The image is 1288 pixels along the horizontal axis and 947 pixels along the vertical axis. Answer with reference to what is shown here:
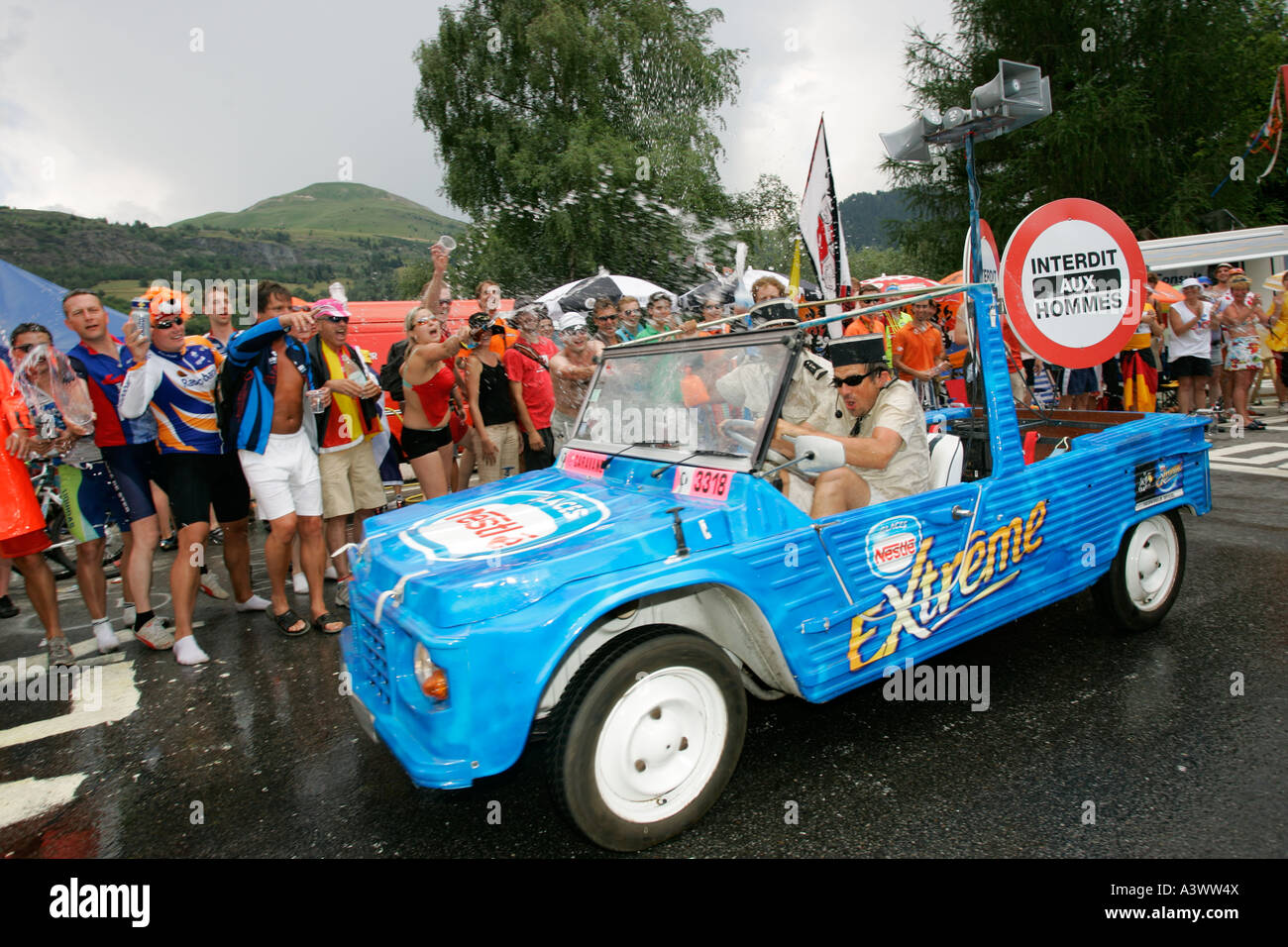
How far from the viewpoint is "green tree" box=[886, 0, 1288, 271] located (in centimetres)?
2367

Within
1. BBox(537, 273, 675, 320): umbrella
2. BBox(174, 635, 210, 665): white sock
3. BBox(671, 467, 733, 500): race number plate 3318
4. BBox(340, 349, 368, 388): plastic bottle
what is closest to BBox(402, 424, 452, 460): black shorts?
BBox(340, 349, 368, 388): plastic bottle

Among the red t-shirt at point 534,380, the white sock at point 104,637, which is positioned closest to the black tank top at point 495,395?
the red t-shirt at point 534,380

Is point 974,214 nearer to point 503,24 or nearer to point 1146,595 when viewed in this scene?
point 1146,595

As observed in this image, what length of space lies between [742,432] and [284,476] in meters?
3.12

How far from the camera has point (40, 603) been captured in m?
4.54

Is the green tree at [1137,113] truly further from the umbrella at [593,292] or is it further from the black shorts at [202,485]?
the black shorts at [202,485]

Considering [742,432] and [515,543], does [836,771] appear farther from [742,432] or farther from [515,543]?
[515,543]

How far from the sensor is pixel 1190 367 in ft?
32.1

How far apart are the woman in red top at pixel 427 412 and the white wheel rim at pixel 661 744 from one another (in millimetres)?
3286

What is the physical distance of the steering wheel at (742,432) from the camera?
2.94 metres

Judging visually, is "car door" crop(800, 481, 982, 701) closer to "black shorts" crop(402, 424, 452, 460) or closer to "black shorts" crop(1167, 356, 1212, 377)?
"black shorts" crop(402, 424, 452, 460)

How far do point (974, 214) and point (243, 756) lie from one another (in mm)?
4920

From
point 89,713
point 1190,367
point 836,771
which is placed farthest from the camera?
point 1190,367

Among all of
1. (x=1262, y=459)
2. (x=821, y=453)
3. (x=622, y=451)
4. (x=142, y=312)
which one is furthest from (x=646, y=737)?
(x=1262, y=459)
